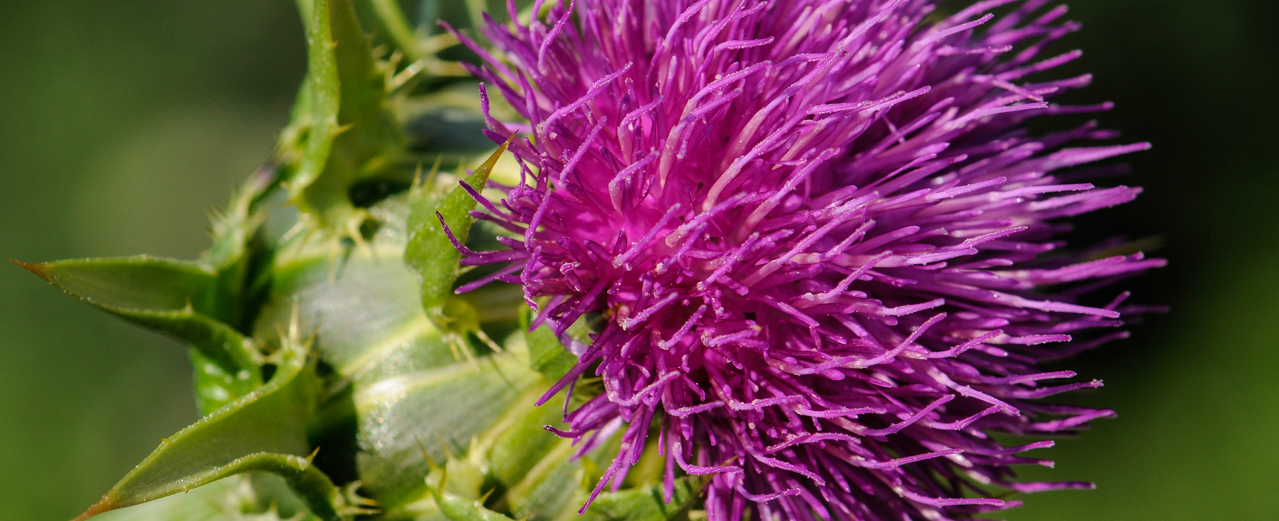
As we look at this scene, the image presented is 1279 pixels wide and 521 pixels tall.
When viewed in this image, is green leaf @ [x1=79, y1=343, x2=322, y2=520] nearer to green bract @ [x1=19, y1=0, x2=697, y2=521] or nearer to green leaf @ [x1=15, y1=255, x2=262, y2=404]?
green bract @ [x1=19, y1=0, x2=697, y2=521]

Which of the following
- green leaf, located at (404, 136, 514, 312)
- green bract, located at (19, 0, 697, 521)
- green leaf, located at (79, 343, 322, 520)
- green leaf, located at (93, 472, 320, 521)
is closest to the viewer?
green leaf, located at (79, 343, 322, 520)

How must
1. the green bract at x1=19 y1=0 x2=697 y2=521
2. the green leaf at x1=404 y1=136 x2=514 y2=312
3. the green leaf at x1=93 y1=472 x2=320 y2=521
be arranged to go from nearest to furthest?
the green leaf at x1=404 y1=136 x2=514 y2=312, the green bract at x1=19 y1=0 x2=697 y2=521, the green leaf at x1=93 y1=472 x2=320 y2=521

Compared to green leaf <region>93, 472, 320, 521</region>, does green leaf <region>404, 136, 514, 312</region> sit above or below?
above

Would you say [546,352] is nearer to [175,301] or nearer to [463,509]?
[463,509]

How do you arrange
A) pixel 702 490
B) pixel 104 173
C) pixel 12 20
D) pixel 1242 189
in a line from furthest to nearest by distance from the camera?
pixel 1242 189 < pixel 104 173 < pixel 12 20 < pixel 702 490

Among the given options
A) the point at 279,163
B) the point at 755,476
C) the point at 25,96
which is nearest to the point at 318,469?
the point at 279,163

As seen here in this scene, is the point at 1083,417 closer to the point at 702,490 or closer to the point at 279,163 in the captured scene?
the point at 702,490

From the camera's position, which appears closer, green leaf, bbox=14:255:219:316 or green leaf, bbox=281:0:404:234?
green leaf, bbox=14:255:219:316

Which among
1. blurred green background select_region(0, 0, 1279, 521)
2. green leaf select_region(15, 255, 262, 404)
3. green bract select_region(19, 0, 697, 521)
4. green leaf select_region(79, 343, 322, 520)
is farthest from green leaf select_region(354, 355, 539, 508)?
blurred green background select_region(0, 0, 1279, 521)
